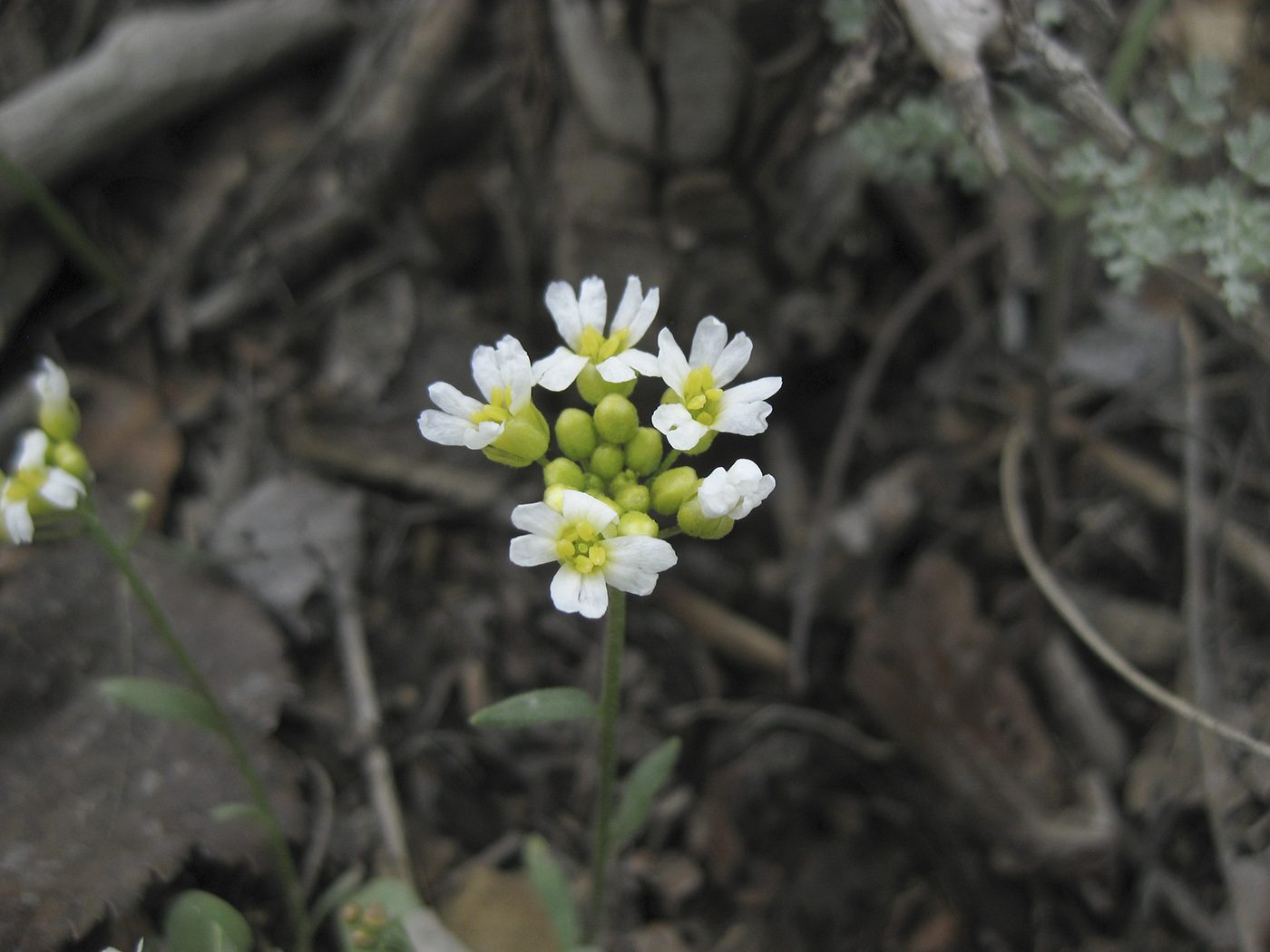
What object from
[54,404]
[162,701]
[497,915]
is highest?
[54,404]

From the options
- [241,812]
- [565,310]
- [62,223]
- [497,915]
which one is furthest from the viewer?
[62,223]

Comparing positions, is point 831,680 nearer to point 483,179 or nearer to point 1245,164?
point 1245,164

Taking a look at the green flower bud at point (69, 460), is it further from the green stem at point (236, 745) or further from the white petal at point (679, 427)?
the white petal at point (679, 427)

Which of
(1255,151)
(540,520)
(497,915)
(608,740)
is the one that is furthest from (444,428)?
(1255,151)

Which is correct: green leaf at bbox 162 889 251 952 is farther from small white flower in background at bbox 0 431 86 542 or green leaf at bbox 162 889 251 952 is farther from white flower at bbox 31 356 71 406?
white flower at bbox 31 356 71 406

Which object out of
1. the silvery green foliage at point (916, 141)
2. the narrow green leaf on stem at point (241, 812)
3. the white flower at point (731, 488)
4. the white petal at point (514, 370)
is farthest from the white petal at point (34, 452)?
the silvery green foliage at point (916, 141)

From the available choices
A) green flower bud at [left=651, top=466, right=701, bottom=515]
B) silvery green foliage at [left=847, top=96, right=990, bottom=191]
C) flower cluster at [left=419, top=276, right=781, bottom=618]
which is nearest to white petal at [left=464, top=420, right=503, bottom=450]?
flower cluster at [left=419, top=276, right=781, bottom=618]

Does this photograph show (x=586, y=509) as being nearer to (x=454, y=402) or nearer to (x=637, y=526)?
(x=637, y=526)
